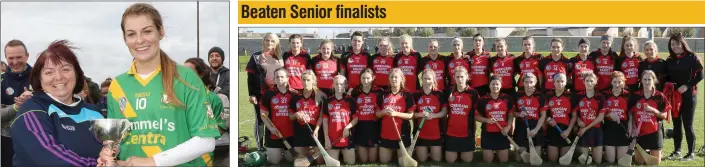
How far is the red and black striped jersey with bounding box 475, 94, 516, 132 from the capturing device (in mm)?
6168

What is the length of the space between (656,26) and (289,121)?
3143mm

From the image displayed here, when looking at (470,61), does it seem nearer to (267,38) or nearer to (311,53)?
(311,53)

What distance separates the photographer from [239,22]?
195 inches

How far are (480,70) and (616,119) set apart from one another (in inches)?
49.5

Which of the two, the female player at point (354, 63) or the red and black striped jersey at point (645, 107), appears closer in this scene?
the red and black striped jersey at point (645, 107)

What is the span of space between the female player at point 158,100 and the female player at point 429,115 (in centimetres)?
226

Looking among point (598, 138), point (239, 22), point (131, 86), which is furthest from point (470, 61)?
point (131, 86)

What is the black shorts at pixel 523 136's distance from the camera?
623cm

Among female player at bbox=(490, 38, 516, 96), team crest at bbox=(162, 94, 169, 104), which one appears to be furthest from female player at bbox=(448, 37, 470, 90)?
team crest at bbox=(162, 94, 169, 104)

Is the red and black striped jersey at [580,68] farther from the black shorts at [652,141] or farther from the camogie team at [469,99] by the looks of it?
the black shorts at [652,141]

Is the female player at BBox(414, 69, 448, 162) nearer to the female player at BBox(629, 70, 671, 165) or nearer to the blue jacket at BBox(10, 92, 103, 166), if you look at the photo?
the female player at BBox(629, 70, 671, 165)

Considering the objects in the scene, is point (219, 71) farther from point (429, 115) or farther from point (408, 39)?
point (429, 115)

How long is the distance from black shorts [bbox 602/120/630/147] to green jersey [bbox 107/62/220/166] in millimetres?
3630

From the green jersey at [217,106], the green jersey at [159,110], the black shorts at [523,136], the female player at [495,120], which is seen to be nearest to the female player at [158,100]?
the green jersey at [159,110]
